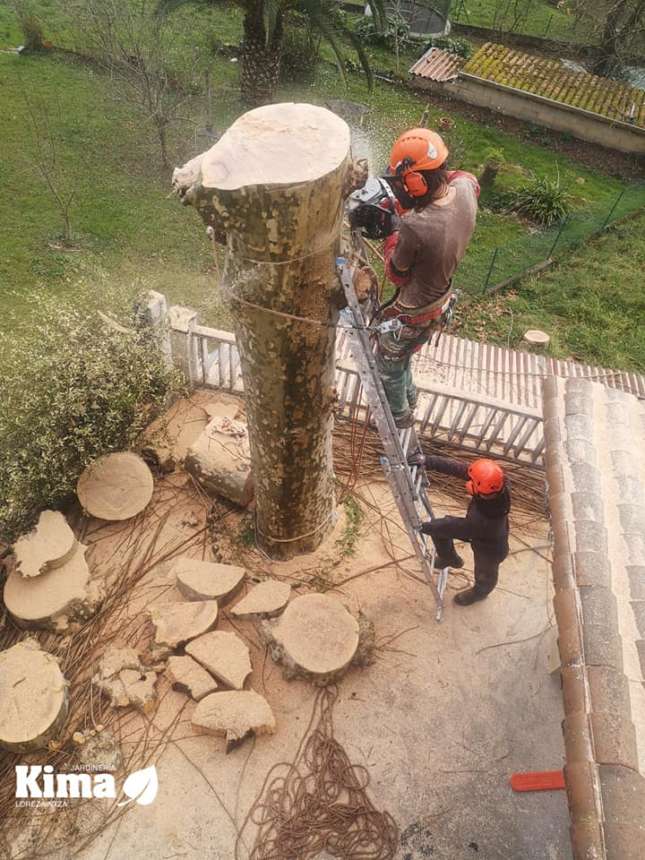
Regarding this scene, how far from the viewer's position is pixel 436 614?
17.9ft

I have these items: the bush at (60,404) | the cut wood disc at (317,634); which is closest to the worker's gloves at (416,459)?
the cut wood disc at (317,634)

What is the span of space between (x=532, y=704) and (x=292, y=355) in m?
3.62

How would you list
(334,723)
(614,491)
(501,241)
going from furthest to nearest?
1. (501,241)
2. (334,723)
3. (614,491)

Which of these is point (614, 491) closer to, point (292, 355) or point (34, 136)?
point (292, 355)

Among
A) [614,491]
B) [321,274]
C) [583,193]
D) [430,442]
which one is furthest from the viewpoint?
[583,193]

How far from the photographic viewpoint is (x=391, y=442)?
4.62 meters

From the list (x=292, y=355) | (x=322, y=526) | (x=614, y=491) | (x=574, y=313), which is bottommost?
(x=574, y=313)

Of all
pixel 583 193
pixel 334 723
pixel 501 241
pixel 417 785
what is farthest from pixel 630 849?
pixel 583 193

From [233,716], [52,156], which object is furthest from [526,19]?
[233,716]

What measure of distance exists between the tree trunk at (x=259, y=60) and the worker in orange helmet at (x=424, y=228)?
993 centimetres

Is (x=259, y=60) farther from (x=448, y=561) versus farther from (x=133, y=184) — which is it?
(x=448, y=561)

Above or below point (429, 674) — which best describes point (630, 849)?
above

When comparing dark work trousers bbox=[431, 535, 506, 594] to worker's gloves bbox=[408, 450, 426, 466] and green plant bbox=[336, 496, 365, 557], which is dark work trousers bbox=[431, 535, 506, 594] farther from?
green plant bbox=[336, 496, 365, 557]

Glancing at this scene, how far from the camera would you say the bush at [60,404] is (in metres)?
5.29
